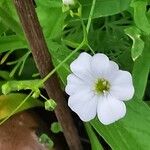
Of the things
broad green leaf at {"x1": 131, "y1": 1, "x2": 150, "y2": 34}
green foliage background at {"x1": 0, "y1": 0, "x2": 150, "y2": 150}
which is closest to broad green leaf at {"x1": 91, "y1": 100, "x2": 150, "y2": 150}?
green foliage background at {"x1": 0, "y1": 0, "x2": 150, "y2": 150}

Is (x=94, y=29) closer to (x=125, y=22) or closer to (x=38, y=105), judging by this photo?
(x=125, y=22)

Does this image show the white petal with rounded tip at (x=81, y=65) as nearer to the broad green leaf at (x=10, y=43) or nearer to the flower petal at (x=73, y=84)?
the flower petal at (x=73, y=84)

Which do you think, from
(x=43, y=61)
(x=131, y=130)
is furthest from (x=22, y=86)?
(x=131, y=130)

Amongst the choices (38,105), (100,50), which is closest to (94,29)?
(100,50)

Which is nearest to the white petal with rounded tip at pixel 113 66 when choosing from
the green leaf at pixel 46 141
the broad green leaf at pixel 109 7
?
the broad green leaf at pixel 109 7

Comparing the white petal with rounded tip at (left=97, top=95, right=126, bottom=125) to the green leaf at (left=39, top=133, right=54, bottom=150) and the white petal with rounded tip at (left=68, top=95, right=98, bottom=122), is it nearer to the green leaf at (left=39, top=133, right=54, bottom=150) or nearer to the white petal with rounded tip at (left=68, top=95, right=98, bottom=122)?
the white petal with rounded tip at (left=68, top=95, right=98, bottom=122)

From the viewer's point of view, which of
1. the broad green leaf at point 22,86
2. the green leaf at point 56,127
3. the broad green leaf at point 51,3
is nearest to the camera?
the broad green leaf at point 22,86
